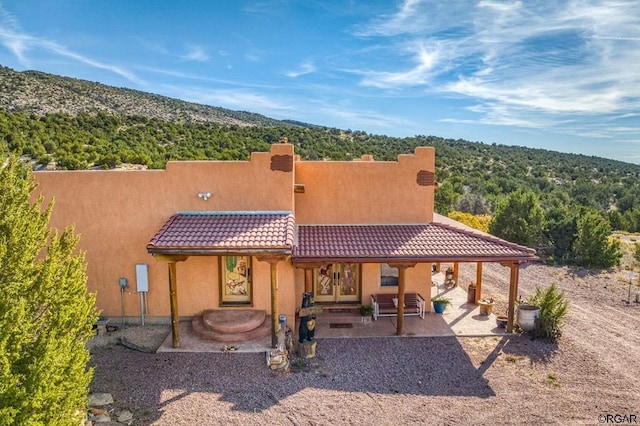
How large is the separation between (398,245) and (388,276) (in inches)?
95.6

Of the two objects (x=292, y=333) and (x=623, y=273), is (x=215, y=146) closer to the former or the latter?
(x=292, y=333)

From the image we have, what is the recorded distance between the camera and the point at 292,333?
12531 millimetres

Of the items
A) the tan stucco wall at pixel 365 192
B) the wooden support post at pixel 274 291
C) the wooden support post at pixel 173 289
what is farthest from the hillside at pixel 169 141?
the wooden support post at pixel 274 291

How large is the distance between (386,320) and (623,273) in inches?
688

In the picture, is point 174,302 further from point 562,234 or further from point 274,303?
point 562,234

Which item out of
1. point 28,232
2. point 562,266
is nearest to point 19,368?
point 28,232

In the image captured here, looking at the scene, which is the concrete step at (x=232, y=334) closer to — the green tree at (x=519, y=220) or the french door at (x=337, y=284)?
the french door at (x=337, y=284)

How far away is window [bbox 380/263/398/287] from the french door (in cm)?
90

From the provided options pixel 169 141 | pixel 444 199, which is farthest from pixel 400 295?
pixel 169 141

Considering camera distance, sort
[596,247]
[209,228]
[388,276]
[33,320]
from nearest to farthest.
→ [33,320], [209,228], [388,276], [596,247]

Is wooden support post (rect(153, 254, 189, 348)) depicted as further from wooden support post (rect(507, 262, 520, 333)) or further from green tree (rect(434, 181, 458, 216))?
green tree (rect(434, 181, 458, 216))

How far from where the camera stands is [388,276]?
579 inches

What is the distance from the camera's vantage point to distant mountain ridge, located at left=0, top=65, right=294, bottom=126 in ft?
119

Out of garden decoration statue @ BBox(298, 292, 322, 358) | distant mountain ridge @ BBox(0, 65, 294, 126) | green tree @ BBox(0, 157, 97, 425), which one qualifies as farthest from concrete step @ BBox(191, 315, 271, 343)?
distant mountain ridge @ BBox(0, 65, 294, 126)
